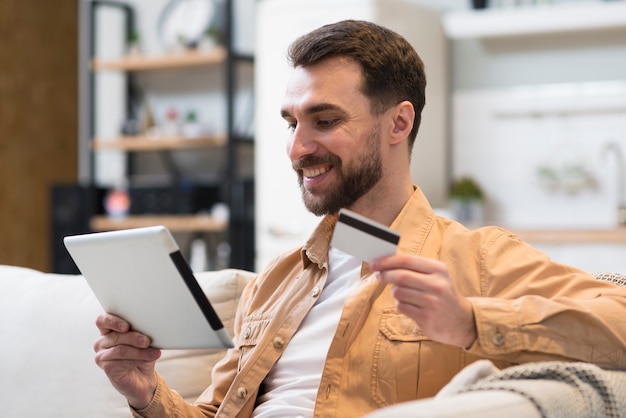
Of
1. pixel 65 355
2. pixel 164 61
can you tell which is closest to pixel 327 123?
pixel 65 355

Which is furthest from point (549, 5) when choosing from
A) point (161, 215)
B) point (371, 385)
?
point (371, 385)

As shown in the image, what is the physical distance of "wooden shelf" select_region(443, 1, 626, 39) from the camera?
4.56m

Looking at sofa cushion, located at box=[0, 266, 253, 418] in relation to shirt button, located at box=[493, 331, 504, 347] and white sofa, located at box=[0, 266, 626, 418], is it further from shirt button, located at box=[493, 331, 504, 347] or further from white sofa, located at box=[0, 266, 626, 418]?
shirt button, located at box=[493, 331, 504, 347]

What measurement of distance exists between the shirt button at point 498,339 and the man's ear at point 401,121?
0.50m

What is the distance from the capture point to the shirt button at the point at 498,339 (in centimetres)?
146

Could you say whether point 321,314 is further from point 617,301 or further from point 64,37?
point 64,37

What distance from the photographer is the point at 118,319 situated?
62.8 inches

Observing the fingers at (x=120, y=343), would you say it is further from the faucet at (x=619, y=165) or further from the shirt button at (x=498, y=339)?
the faucet at (x=619, y=165)

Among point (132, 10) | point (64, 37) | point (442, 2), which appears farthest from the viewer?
point (64, 37)

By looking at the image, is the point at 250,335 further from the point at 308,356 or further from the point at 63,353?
the point at 63,353

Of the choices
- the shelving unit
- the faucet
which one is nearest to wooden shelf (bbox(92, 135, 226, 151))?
the shelving unit

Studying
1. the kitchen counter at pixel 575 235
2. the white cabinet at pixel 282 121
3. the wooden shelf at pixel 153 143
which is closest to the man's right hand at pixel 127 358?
the kitchen counter at pixel 575 235

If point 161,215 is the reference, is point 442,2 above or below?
above

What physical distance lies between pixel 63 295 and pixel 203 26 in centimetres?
379
